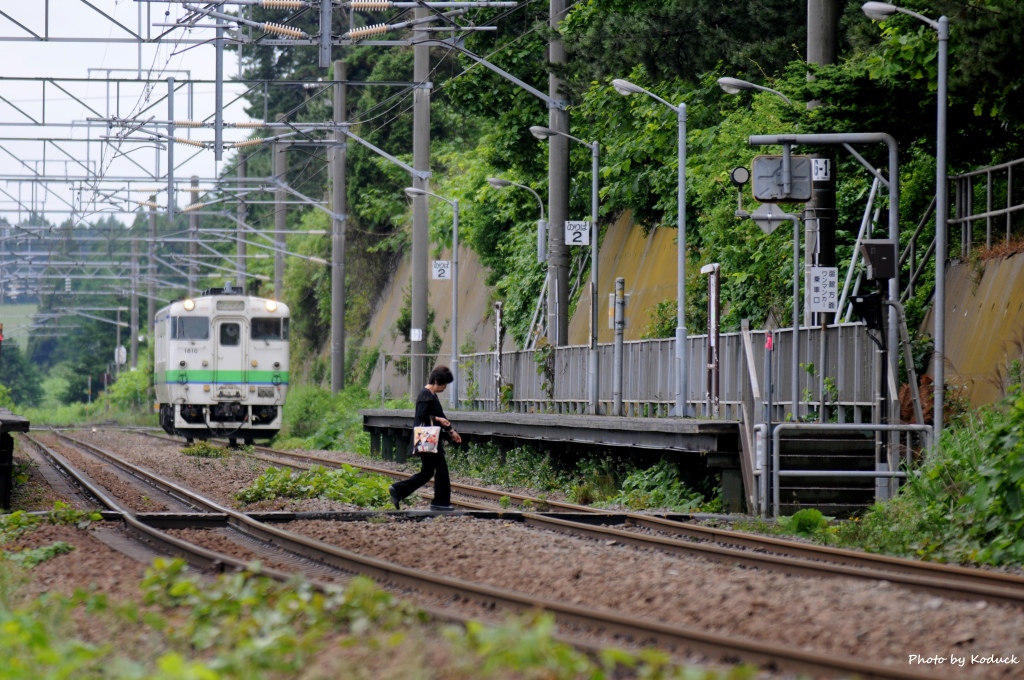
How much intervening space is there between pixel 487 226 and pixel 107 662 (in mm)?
41649

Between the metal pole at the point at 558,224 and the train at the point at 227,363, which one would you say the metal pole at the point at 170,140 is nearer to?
the train at the point at 227,363

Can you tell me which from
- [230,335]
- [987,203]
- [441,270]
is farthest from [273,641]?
[230,335]

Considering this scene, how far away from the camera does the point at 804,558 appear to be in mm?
13367

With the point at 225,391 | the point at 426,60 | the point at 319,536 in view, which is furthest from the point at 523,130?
the point at 319,536

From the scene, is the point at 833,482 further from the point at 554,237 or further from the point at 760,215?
the point at 554,237

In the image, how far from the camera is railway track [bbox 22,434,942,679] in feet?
25.4

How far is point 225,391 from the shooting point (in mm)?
36375

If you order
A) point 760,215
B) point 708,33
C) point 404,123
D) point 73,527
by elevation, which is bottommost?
point 73,527

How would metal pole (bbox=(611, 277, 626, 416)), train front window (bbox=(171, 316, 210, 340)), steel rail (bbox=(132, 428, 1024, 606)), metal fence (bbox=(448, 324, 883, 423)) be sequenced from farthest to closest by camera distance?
train front window (bbox=(171, 316, 210, 340))
metal pole (bbox=(611, 277, 626, 416))
metal fence (bbox=(448, 324, 883, 423))
steel rail (bbox=(132, 428, 1024, 606))

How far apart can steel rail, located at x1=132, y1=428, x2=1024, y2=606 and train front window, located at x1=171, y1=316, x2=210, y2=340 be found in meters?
20.1

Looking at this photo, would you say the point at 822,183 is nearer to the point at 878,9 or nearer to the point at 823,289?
the point at 823,289

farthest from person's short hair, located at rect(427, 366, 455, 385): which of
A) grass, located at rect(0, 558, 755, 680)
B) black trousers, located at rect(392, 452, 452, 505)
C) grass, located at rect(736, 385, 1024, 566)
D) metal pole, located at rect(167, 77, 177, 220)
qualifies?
metal pole, located at rect(167, 77, 177, 220)

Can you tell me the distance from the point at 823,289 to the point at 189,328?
67.3 ft
